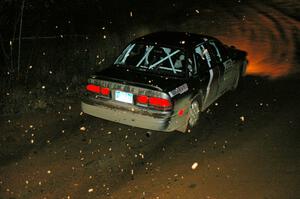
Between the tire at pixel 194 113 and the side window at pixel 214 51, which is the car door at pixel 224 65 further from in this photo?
the tire at pixel 194 113

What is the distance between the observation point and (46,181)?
5.66 metres

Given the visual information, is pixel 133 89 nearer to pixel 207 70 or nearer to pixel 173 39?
pixel 173 39

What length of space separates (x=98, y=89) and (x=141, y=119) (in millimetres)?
873

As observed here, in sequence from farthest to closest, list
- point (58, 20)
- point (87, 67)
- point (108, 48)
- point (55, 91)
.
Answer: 1. point (58, 20)
2. point (108, 48)
3. point (87, 67)
4. point (55, 91)

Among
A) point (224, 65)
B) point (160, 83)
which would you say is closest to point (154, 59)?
point (160, 83)

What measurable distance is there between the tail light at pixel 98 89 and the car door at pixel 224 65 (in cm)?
238

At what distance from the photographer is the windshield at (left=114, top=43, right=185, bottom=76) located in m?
7.23

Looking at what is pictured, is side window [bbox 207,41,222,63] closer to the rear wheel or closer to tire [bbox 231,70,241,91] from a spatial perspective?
the rear wheel

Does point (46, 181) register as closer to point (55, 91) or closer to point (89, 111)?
point (89, 111)

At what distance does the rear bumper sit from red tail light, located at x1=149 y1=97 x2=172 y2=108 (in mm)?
157

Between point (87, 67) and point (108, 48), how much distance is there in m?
1.15

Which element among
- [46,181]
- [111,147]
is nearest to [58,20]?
[111,147]

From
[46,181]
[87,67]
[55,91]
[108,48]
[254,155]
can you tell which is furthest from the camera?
[108,48]

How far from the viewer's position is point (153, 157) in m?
6.46
